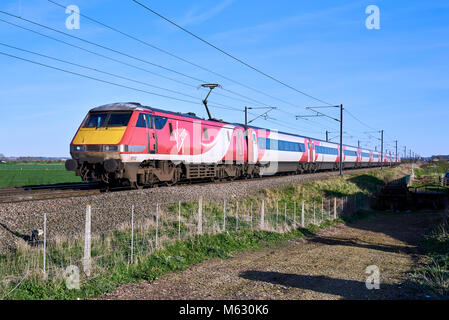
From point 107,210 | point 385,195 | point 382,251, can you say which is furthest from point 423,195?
point 107,210

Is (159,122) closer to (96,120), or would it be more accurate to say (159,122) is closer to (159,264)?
(96,120)

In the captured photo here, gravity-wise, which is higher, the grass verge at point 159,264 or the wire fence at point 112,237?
the wire fence at point 112,237

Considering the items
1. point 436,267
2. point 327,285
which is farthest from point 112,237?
Answer: point 436,267

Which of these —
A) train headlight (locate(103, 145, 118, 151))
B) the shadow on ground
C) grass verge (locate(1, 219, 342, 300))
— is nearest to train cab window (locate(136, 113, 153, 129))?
train headlight (locate(103, 145, 118, 151))

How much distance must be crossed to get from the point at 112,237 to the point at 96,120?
7.63 meters

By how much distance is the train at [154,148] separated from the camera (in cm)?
1559

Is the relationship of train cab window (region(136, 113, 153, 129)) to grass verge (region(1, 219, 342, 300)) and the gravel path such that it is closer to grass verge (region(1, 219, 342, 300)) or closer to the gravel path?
the gravel path

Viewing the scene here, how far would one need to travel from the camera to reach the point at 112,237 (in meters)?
10.4

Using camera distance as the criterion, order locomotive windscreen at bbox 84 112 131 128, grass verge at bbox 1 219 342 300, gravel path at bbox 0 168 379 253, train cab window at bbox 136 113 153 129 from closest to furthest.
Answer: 1. grass verge at bbox 1 219 342 300
2. gravel path at bbox 0 168 379 253
3. locomotive windscreen at bbox 84 112 131 128
4. train cab window at bbox 136 113 153 129

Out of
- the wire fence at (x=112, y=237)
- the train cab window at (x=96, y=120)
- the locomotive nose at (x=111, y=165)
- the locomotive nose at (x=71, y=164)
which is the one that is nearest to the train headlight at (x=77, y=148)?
the locomotive nose at (x=71, y=164)

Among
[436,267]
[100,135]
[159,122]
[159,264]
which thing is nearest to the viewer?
[159,264]

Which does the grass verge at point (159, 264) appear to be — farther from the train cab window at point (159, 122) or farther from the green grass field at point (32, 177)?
the green grass field at point (32, 177)

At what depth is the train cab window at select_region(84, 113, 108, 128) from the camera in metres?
16.4

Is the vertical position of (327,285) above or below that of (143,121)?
below
